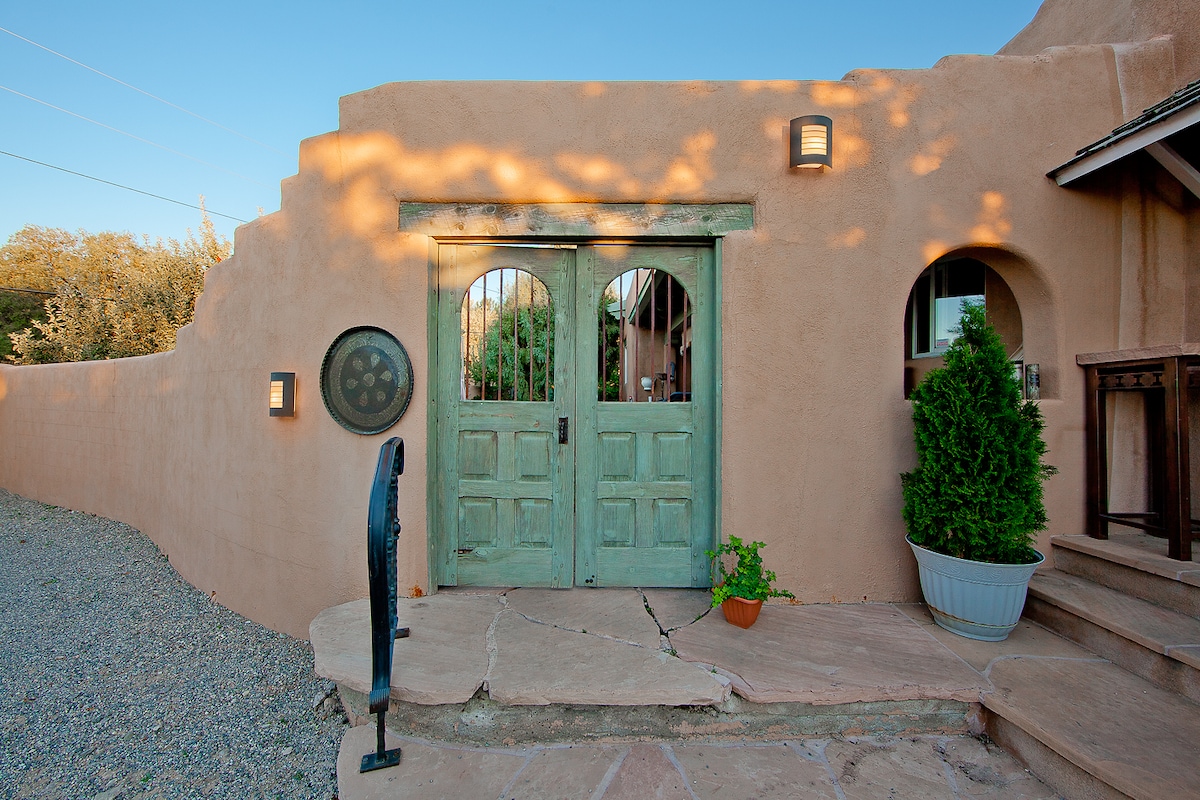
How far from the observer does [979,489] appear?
271cm

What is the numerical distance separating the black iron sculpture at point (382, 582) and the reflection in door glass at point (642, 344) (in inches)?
63.3

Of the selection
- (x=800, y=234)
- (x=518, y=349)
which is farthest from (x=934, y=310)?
(x=518, y=349)

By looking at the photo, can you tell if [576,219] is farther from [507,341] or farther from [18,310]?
[18,310]

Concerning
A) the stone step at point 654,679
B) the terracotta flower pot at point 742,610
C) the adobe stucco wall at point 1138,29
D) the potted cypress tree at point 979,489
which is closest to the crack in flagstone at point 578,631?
the stone step at point 654,679

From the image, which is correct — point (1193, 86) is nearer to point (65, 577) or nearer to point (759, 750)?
point (759, 750)

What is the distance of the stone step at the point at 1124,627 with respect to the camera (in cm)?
229

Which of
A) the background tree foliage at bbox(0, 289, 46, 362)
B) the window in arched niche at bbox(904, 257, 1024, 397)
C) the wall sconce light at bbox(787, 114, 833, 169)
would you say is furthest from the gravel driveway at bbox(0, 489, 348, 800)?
→ the background tree foliage at bbox(0, 289, 46, 362)

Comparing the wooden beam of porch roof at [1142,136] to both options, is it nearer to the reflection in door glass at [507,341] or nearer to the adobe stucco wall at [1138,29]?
the adobe stucco wall at [1138,29]

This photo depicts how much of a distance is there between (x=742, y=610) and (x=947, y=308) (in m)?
2.95

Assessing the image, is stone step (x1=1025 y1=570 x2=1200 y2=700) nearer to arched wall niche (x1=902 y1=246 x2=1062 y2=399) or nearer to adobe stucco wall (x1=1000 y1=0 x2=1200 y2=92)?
arched wall niche (x1=902 y1=246 x2=1062 y2=399)

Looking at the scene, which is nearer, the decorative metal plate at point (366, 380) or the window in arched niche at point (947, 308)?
the decorative metal plate at point (366, 380)

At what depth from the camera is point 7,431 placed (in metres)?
9.27

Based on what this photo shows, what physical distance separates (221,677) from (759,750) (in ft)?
10.3

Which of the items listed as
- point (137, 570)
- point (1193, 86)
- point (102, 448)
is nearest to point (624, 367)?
point (1193, 86)
